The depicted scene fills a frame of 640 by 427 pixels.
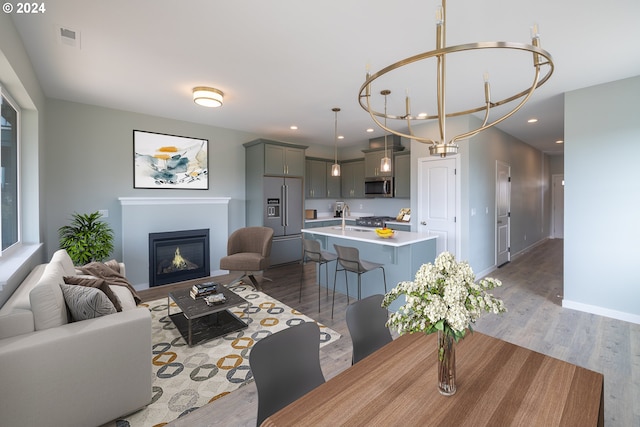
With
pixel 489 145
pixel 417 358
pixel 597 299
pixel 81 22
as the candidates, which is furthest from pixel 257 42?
pixel 597 299

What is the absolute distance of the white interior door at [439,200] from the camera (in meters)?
4.61

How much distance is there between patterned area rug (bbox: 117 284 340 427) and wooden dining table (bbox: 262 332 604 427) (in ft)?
4.61

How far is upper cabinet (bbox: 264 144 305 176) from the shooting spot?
541 centimetres

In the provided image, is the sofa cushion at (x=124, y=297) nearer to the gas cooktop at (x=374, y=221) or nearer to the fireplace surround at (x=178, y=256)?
the fireplace surround at (x=178, y=256)

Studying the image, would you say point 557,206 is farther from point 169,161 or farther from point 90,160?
point 90,160

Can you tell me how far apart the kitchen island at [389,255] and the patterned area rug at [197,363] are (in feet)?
3.21

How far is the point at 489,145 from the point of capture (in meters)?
5.07

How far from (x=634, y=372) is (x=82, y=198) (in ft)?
20.7

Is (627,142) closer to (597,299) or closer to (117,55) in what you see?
(597,299)

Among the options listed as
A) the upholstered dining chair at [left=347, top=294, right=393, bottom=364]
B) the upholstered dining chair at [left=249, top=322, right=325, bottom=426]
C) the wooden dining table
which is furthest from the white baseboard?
the upholstered dining chair at [left=249, top=322, right=325, bottom=426]

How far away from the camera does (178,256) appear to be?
15.7 feet

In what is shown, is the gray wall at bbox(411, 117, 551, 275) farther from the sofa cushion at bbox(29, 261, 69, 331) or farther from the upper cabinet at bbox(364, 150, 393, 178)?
the sofa cushion at bbox(29, 261, 69, 331)

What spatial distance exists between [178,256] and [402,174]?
172 inches

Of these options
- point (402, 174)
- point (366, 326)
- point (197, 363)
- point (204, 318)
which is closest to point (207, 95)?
point (204, 318)
